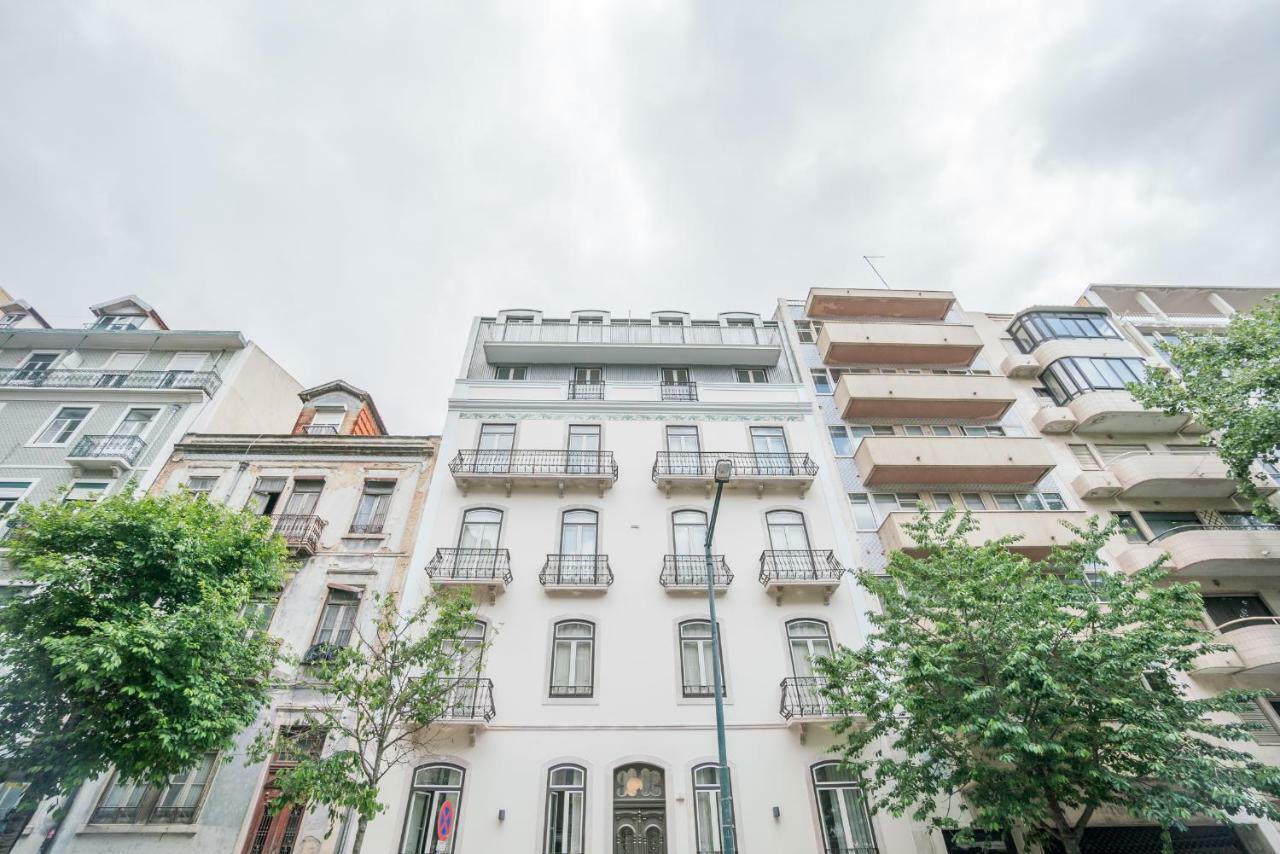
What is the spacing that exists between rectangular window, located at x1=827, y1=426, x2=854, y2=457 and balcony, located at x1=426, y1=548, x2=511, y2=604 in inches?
478

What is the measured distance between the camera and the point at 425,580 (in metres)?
15.7

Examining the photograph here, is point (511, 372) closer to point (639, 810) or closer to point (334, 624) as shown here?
point (334, 624)

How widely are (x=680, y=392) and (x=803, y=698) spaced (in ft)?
36.4

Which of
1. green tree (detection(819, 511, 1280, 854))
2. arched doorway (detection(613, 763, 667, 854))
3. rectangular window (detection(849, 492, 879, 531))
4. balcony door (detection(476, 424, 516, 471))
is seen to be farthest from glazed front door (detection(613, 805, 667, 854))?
rectangular window (detection(849, 492, 879, 531))

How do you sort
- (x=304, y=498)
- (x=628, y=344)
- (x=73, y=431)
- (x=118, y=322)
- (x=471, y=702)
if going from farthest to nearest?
(x=118, y=322)
(x=628, y=344)
(x=73, y=431)
(x=304, y=498)
(x=471, y=702)

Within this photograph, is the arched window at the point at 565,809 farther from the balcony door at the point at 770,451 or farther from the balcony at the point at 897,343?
the balcony at the point at 897,343

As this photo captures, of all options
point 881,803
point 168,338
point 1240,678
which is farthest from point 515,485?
point 1240,678

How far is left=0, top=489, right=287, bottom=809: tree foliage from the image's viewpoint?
10422mm

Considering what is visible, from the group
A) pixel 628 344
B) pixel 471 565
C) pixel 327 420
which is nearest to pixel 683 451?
pixel 628 344

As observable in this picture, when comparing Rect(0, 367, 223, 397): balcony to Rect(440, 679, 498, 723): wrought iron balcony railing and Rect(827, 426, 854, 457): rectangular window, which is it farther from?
Rect(827, 426, 854, 457): rectangular window

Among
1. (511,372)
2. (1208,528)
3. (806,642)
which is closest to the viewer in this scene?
(806,642)

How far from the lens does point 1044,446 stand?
18.8m

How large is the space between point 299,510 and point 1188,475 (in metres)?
29.1

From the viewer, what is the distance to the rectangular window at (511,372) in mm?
21598
